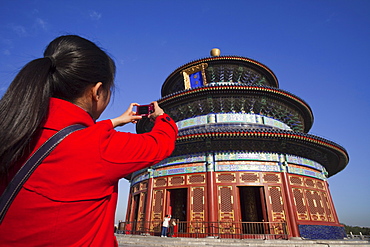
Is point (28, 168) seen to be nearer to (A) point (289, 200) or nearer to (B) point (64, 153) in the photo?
(B) point (64, 153)

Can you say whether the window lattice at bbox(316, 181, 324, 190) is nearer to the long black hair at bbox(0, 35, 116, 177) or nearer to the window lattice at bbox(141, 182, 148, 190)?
the window lattice at bbox(141, 182, 148, 190)

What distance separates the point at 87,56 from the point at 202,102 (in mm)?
14841

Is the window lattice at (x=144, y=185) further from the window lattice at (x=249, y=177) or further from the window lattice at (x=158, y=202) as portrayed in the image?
the window lattice at (x=249, y=177)

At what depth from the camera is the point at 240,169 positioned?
40.7 ft

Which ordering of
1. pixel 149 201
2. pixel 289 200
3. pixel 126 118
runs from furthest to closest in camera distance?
pixel 149 201 → pixel 289 200 → pixel 126 118

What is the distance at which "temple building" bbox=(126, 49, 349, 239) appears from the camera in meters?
11.7

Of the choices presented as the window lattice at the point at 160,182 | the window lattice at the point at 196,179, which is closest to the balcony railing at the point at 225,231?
the window lattice at the point at 196,179

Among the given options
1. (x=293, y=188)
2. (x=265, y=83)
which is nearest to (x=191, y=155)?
(x=293, y=188)

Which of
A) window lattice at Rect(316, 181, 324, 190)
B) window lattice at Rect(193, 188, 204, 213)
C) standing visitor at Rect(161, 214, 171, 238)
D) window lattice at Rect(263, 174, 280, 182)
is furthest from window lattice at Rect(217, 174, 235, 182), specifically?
window lattice at Rect(316, 181, 324, 190)

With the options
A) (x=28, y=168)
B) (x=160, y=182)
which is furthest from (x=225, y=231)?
(x=28, y=168)

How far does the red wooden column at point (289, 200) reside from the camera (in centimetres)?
1106

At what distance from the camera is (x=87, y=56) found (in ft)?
3.90

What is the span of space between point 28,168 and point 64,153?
13 centimetres

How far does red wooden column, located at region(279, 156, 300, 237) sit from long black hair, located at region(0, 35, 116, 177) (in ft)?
41.9
